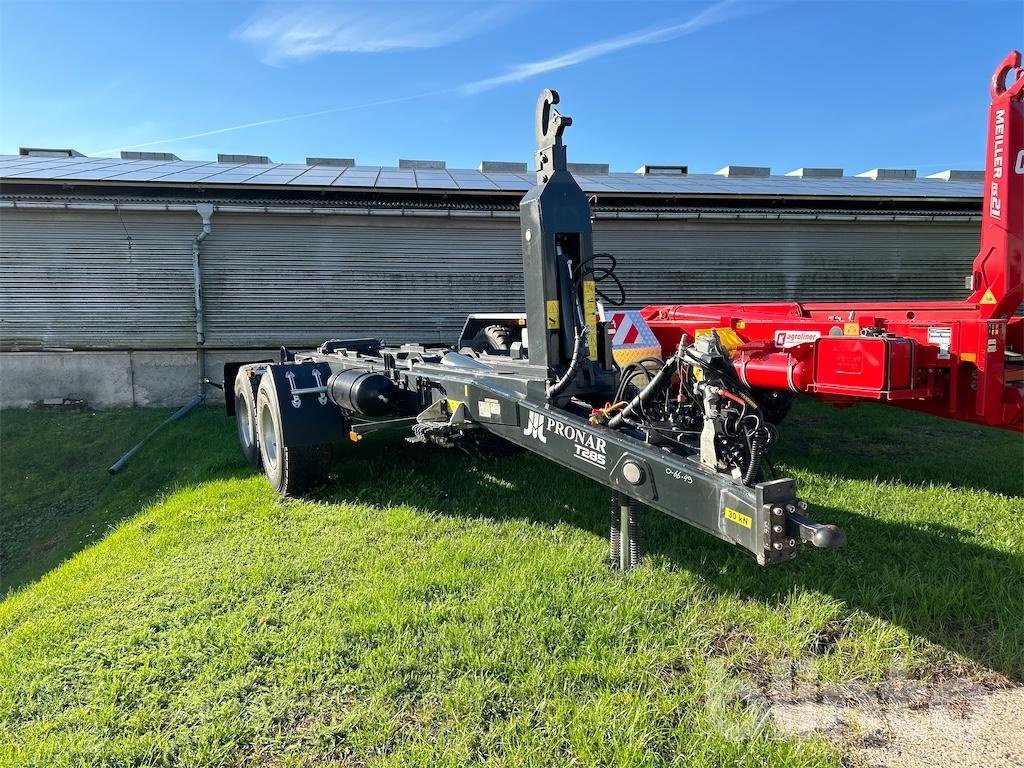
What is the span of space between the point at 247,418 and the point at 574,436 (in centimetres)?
441

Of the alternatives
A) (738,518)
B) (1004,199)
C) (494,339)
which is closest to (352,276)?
(494,339)

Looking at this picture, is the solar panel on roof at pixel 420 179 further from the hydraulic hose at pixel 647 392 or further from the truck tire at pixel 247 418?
the hydraulic hose at pixel 647 392

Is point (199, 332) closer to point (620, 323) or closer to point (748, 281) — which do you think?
point (620, 323)

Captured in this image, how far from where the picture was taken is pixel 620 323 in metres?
7.14

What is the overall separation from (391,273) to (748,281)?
644 cm

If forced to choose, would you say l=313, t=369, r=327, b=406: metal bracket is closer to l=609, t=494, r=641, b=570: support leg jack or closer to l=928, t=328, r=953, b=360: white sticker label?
l=609, t=494, r=641, b=570: support leg jack

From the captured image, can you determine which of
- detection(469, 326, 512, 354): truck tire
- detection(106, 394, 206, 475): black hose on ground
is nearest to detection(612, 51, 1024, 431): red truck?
detection(469, 326, 512, 354): truck tire

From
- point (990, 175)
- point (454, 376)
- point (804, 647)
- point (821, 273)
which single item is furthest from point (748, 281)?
point (804, 647)

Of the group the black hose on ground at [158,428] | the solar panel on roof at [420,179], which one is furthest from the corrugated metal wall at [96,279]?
the black hose on ground at [158,428]

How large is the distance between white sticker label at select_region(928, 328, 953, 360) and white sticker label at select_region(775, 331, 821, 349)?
0.81 metres

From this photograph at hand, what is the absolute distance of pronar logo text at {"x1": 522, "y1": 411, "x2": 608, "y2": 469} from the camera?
3277mm

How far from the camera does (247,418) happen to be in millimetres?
6637

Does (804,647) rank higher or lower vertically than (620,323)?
lower

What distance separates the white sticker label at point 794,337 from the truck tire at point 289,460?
3.82 m
